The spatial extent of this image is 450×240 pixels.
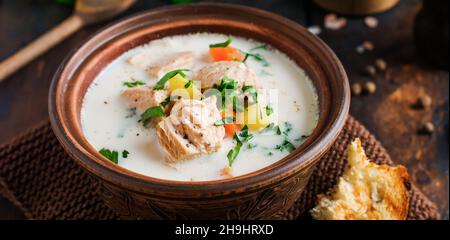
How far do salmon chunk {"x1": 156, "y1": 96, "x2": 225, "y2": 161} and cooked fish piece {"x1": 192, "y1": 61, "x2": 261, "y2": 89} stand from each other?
17cm

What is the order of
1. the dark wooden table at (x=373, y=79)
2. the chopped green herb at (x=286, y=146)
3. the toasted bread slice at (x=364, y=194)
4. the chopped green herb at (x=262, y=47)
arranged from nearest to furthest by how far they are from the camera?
the chopped green herb at (x=286, y=146) → the toasted bread slice at (x=364, y=194) → the chopped green herb at (x=262, y=47) → the dark wooden table at (x=373, y=79)

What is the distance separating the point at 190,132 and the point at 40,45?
1595 mm

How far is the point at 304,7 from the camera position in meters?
3.80

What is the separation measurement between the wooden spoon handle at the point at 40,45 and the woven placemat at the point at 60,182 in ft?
2.40

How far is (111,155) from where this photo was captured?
7.13 feet

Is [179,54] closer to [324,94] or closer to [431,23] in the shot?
[324,94]

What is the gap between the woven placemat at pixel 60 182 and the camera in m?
2.52

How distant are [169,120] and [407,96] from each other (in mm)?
1622

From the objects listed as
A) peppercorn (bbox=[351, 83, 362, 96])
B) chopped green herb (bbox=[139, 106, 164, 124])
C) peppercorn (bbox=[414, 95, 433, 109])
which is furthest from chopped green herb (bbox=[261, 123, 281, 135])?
peppercorn (bbox=[414, 95, 433, 109])

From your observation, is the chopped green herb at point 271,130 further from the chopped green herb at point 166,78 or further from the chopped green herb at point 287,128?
the chopped green herb at point 166,78

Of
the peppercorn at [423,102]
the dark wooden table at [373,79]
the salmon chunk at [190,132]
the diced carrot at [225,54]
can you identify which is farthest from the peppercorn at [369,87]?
the salmon chunk at [190,132]

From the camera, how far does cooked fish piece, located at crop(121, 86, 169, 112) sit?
2236mm
